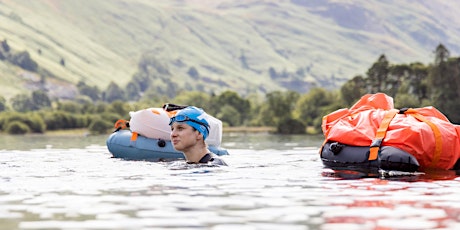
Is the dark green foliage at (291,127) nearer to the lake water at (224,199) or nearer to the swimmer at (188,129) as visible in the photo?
the lake water at (224,199)

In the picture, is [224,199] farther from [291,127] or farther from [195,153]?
[291,127]

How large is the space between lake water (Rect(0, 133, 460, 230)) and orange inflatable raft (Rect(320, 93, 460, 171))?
743 mm

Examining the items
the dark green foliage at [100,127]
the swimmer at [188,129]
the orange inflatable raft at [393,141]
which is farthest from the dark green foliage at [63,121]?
the swimmer at [188,129]

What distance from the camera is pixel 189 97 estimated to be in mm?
186375

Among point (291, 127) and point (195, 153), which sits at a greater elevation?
point (195, 153)

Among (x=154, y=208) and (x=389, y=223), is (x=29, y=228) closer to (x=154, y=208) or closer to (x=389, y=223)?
(x=154, y=208)

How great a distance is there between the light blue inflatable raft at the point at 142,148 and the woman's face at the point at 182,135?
246 inches

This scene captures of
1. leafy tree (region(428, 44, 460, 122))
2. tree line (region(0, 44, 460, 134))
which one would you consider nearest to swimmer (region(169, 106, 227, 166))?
tree line (region(0, 44, 460, 134))

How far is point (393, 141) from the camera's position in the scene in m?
18.7

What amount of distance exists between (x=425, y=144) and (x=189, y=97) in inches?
6617

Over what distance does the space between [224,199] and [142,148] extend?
1245cm

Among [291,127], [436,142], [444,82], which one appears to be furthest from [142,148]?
[291,127]

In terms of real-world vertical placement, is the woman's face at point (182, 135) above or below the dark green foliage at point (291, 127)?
above

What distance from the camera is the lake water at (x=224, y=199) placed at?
10.5 m
